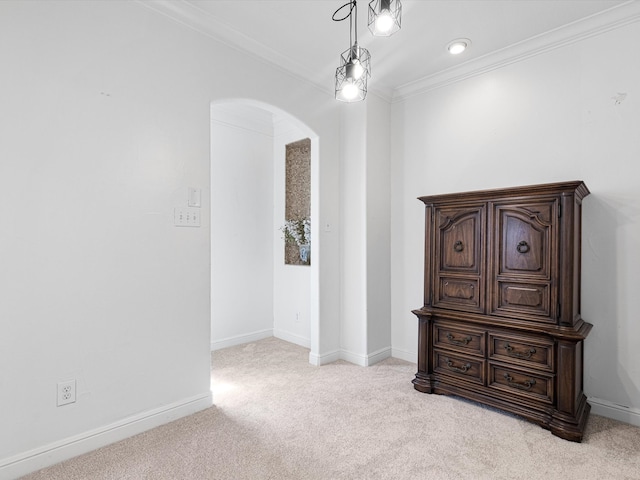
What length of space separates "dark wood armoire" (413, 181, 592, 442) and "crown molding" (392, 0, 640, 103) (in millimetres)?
1127

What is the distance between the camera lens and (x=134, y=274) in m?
2.15

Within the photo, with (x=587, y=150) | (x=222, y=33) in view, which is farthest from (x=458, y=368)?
(x=222, y=33)

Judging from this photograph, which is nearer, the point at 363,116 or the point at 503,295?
the point at 503,295

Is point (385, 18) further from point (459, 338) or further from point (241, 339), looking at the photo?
point (241, 339)

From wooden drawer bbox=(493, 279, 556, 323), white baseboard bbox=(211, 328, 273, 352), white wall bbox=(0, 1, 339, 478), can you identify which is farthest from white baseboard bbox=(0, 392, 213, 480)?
wooden drawer bbox=(493, 279, 556, 323)

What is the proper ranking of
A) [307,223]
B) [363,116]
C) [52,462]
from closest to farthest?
1. [52,462]
2. [363,116]
3. [307,223]

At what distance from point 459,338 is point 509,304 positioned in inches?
17.3

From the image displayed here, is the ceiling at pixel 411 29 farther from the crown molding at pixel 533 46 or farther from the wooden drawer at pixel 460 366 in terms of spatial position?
the wooden drawer at pixel 460 366

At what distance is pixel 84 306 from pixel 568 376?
282 cm

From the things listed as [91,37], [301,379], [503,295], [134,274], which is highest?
[91,37]

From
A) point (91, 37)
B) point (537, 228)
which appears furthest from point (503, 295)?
point (91, 37)

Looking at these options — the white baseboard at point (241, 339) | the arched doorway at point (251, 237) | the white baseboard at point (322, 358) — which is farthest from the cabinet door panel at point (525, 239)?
the white baseboard at point (241, 339)

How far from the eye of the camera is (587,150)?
249 cm

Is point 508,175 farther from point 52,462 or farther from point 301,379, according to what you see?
point 52,462
